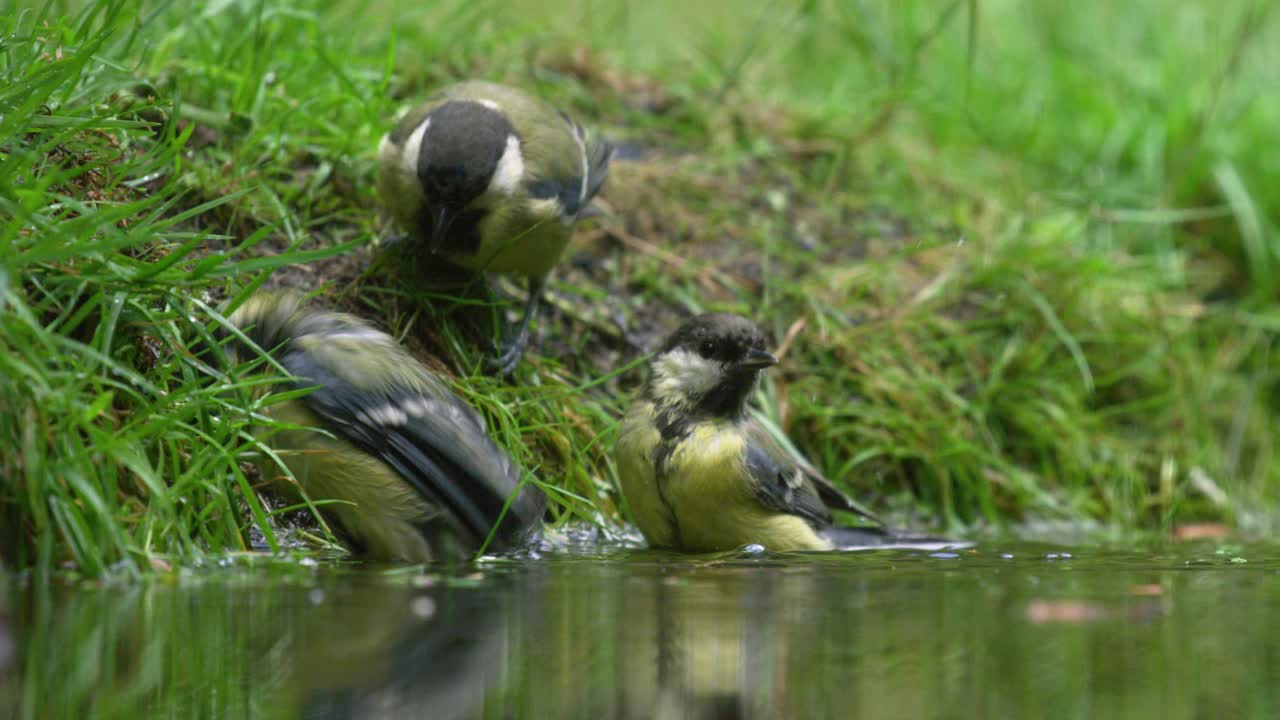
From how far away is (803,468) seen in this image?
15.0 feet

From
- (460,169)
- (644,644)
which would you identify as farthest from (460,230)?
(644,644)

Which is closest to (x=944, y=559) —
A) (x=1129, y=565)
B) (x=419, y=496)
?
(x=1129, y=565)

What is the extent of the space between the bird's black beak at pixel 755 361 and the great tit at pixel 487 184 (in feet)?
2.91

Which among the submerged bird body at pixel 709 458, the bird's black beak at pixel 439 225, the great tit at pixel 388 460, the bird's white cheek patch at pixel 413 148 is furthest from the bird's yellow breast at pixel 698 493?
the bird's white cheek patch at pixel 413 148

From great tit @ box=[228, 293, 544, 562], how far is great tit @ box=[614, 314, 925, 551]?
1.57 ft

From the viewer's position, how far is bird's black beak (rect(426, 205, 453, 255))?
14.1 feet

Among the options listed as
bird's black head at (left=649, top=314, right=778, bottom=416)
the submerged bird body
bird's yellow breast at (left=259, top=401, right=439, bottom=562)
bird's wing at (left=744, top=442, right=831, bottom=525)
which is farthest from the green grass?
bird's wing at (left=744, top=442, right=831, bottom=525)

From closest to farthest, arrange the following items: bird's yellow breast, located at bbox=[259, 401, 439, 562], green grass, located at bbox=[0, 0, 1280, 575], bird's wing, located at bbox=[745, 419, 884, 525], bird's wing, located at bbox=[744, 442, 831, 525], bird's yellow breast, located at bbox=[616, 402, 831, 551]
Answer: green grass, located at bbox=[0, 0, 1280, 575] → bird's yellow breast, located at bbox=[259, 401, 439, 562] → bird's yellow breast, located at bbox=[616, 402, 831, 551] → bird's wing, located at bbox=[744, 442, 831, 525] → bird's wing, located at bbox=[745, 419, 884, 525]

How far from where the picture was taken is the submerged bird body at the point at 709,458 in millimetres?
3998

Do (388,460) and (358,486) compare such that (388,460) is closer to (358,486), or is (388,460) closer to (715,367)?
(358,486)

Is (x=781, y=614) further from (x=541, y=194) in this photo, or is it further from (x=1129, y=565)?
(x=541, y=194)

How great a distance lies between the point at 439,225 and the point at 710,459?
3.85 ft

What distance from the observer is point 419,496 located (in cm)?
355

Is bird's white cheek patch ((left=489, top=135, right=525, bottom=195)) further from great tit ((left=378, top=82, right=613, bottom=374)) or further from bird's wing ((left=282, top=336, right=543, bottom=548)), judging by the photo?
bird's wing ((left=282, top=336, right=543, bottom=548))
